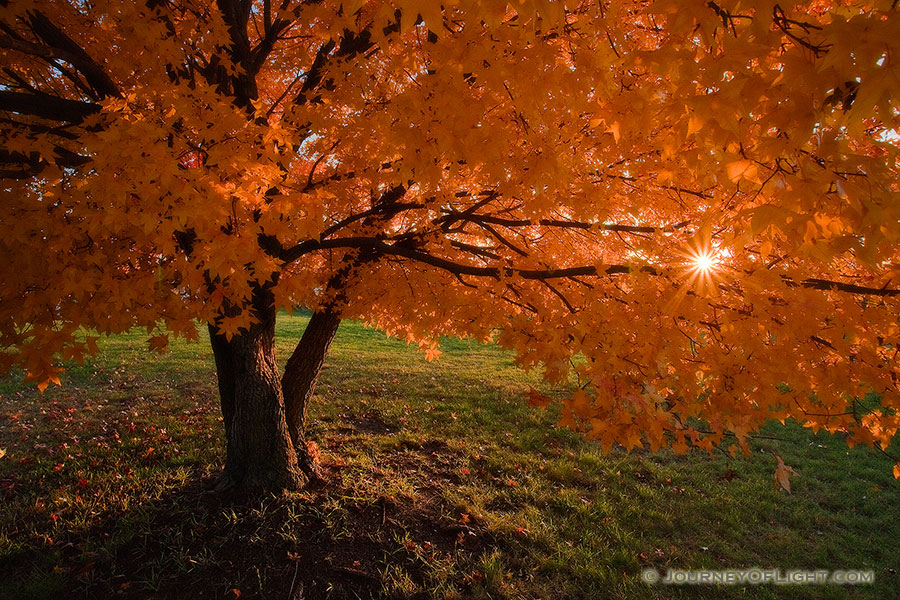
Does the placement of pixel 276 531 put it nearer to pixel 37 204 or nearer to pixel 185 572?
pixel 185 572

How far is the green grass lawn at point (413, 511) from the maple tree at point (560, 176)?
1330mm

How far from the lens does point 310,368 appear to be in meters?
5.69

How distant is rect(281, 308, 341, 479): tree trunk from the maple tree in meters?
1.73

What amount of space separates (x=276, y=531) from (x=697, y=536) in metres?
4.77

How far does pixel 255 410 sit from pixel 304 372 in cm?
97

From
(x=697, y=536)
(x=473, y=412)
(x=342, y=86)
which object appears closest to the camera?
(x=342, y=86)

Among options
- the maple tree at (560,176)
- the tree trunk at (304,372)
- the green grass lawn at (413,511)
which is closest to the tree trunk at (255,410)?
the green grass lawn at (413,511)

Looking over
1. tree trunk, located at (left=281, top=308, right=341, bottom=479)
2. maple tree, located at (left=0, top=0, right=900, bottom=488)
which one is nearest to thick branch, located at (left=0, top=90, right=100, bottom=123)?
maple tree, located at (left=0, top=0, right=900, bottom=488)

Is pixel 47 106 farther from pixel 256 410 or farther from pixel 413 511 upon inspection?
pixel 413 511

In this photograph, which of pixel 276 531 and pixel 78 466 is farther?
pixel 78 466

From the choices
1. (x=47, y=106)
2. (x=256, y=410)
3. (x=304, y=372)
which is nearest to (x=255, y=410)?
(x=256, y=410)

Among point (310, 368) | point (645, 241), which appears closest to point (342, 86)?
point (645, 241)

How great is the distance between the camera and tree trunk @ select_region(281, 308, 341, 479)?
5.54 m

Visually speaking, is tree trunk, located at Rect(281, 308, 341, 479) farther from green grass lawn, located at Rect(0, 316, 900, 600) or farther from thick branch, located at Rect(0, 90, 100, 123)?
thick branch, located at Rect(0, 90, 100, 123)
